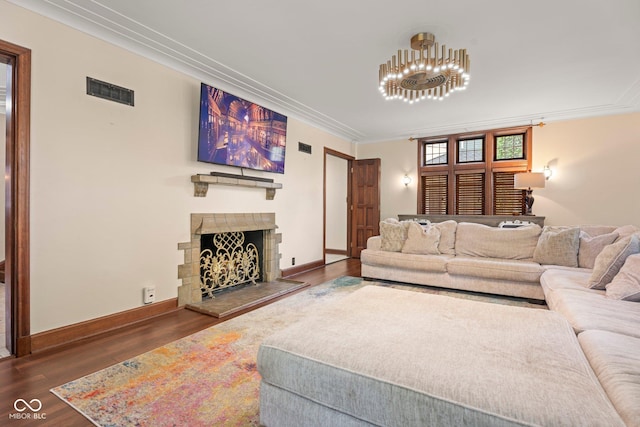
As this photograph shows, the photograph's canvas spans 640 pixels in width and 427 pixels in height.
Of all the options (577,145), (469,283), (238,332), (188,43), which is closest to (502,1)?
(188,43)

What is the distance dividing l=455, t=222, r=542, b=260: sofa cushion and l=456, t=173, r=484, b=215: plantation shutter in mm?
1647

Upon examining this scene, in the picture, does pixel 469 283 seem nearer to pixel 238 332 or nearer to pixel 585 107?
pixel 238 332

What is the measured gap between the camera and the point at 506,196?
18.5 feet

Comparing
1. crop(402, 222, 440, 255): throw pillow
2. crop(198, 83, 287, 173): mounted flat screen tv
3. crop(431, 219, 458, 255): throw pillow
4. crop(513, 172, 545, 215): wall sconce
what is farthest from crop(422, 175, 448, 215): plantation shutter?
crop(198, 83, 287, 173): mounted flat screen tv

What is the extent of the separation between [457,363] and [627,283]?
1851 mm

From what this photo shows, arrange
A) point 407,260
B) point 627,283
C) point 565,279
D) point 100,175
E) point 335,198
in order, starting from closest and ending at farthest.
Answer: point 627,283 → point 100,175 → point 565,279 → point 407,260 → point 335,198

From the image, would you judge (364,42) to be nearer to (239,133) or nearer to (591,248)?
(239,133)

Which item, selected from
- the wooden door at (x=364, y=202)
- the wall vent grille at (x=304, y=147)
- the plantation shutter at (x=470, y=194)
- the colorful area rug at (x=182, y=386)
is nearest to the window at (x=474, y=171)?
the plantation shutter at (x=470, y=194)

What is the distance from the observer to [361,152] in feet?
23.0

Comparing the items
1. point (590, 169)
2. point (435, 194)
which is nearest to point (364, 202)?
point (435, 194)

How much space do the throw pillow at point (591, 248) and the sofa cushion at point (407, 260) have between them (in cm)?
140

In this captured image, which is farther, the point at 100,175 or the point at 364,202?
the point at 364,202

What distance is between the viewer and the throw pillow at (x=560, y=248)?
11.5 feet

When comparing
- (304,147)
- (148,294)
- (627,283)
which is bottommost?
(148,294)
